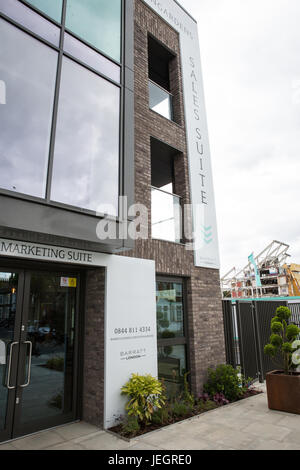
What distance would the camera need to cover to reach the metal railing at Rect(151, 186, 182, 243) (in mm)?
6477

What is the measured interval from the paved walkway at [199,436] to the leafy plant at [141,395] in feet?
1.22

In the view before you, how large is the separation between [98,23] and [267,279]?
34203 millimetres

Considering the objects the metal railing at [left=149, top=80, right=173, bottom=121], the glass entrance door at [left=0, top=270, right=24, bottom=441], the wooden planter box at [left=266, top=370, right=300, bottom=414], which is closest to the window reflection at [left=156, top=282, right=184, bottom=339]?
the wooden planter box at [left=266, top=370, right=300, bottom=414]

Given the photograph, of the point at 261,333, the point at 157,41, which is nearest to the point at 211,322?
the point at 261,333

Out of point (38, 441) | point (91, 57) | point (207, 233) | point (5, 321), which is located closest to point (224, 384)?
point (207, 233)

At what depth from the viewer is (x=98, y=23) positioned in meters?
5.40

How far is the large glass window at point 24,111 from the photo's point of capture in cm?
377

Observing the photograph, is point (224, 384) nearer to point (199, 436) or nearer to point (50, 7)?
point (199, 436)

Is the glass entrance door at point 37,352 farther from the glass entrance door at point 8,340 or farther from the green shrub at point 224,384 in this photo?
the green shrub at point 224,384

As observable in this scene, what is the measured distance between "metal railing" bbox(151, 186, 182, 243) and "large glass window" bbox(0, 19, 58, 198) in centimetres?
301

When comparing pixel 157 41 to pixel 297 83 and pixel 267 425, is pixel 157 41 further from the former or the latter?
pixel 267 425

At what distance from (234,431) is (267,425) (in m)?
0.65

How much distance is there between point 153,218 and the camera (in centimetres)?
640

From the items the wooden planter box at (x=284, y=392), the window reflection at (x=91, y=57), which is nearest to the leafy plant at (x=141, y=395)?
the wooden planter box at (x=284, y=392)
